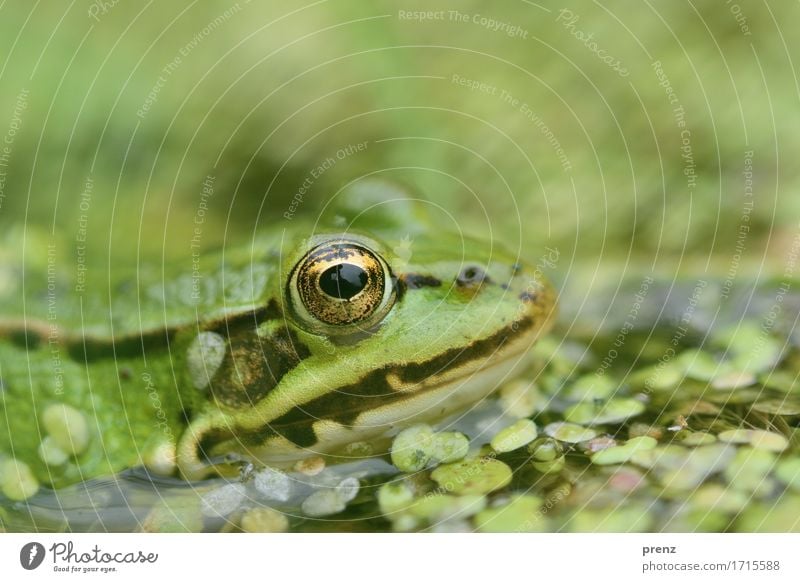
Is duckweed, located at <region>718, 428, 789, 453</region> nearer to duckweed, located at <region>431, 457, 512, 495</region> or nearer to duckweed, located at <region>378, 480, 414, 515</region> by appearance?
duckweed, located at <region>431, 457, 512, 495</region>

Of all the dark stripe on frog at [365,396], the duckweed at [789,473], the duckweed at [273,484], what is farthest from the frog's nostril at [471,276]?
the duckweed at [789,473]

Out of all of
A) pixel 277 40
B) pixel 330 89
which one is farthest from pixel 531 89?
pixel 277 40


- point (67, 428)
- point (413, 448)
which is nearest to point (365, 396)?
point (413, 448)

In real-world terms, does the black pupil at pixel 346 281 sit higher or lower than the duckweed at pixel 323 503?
higher

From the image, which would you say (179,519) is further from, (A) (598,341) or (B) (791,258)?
(B) (791,258)

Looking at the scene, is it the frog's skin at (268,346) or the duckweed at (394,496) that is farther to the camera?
the duckweed at (394,496)

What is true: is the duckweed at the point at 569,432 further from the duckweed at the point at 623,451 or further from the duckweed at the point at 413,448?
the duckweed at the point at 413,448
